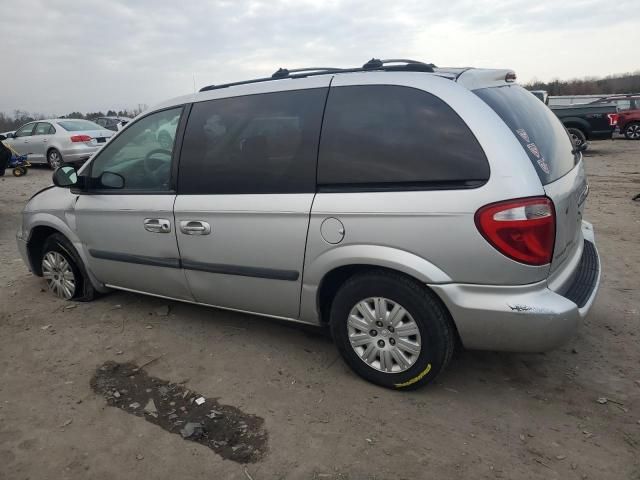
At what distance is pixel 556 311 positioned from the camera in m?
2.38

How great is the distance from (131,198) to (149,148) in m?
0.39

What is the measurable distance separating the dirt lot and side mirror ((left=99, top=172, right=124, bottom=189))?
1107 mm

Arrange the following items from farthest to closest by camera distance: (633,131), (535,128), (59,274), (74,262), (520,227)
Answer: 1. (633,131)
2. (59,274)
3. (74,262)
4. (535,128)
5. (520,227)

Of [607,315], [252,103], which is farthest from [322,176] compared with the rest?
[607,315]

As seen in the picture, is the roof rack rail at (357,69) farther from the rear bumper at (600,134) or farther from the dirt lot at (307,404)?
the rear bumper at (600,134)

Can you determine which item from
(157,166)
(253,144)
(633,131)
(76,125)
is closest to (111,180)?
(157,166)

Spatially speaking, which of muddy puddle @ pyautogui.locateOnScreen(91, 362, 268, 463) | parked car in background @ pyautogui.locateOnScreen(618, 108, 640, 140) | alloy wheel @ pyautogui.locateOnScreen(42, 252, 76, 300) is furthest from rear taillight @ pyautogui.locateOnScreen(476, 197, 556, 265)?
parked car in background @ pyautogui.locateOnScreen(618, 108, 640, 140)

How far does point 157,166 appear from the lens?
355 cm

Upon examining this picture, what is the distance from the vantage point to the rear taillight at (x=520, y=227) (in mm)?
2312

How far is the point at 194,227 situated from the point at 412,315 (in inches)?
61.0

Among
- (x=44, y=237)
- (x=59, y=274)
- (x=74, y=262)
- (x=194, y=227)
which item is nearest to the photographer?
(x=194, y=227)

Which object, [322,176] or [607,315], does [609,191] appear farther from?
[322,176]

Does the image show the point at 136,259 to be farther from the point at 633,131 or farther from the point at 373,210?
the point at 633,131

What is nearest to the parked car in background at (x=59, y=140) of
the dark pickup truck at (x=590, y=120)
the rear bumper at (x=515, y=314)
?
the rear bumper at (x=515, y=314)
